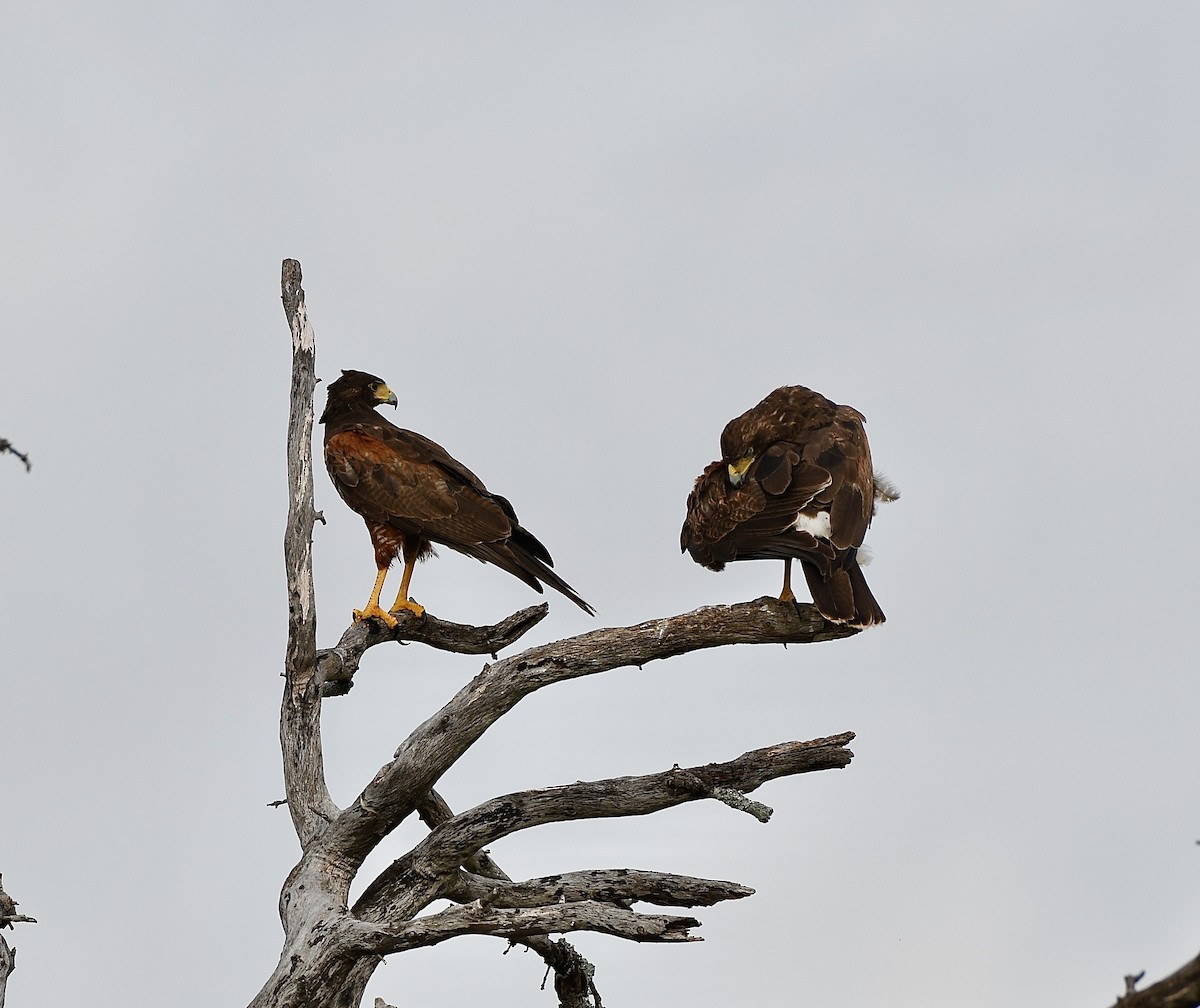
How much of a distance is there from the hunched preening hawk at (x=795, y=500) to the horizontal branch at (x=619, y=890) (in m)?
1.33

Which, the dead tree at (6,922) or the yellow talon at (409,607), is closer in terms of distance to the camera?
the dead tree at (6,922)

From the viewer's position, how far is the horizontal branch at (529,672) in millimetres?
6434

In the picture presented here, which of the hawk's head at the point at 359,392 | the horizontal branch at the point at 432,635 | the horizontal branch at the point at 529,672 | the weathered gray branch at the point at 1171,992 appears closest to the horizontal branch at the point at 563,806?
the horizontal branch at the point at 529,672

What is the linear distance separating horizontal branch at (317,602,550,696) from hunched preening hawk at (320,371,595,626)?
9 cm

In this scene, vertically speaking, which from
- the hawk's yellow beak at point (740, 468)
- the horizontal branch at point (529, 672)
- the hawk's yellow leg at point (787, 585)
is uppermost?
the hawk's yellow beak at point (740, 468)

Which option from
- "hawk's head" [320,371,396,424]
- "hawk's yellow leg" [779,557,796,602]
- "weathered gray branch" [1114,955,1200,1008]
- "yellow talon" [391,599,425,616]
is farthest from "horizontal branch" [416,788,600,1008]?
"weathered gray branch" [1114,955,1200,1008]

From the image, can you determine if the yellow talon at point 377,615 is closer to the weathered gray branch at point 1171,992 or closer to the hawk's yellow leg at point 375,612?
the hawk's yellow leg at point 375,612

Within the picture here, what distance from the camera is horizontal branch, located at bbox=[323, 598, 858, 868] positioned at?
253 inches

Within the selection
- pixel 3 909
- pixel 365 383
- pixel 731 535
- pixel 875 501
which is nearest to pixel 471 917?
pixel 731 535

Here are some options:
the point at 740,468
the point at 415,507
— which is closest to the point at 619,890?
the point at 740,468

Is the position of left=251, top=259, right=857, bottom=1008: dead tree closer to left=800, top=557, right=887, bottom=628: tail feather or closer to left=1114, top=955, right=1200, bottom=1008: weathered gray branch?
left=800, top=557, right=887, bottom=628: tail feather

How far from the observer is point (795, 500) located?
649 cm

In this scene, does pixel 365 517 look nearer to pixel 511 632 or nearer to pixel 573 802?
pixel 511 632

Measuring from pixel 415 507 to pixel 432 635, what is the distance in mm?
779
